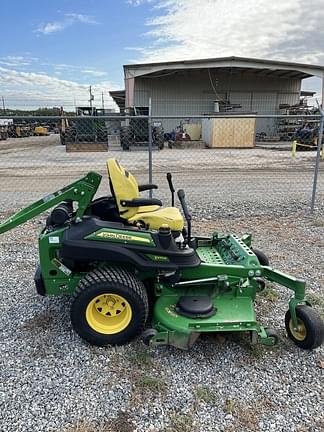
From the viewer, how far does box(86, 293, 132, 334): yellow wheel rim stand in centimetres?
281

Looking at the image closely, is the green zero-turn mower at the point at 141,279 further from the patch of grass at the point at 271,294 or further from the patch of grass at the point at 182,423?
the patch of grass at the point at 271,294

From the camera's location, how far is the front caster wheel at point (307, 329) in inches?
107

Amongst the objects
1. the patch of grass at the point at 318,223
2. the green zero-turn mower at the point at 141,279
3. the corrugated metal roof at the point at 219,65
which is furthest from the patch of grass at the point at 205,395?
the corrugated metal roof at the point at 219,65

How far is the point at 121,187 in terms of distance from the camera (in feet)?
9.81

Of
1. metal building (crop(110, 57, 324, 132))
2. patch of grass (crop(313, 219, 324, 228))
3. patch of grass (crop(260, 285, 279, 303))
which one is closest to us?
patch of grass (crop(260, 285, 279, 303))

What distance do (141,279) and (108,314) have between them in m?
0.37

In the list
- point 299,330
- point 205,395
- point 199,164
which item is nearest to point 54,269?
point 205,395

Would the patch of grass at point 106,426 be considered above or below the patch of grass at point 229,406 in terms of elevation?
above

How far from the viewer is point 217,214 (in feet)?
21.7

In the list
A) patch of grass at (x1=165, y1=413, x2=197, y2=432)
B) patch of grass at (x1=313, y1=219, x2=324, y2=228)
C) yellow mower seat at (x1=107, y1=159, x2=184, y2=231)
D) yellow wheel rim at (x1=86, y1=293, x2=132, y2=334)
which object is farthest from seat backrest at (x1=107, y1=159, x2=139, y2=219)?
patch of grass at (x1=313, y1=219, x2=324, y2=228)

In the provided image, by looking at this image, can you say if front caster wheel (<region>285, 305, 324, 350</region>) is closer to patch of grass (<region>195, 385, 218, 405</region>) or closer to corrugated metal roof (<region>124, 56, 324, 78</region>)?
patch of grass (<region>195, 385, 218, 405</region>)

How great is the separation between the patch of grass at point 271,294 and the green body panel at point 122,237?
4.85 feet

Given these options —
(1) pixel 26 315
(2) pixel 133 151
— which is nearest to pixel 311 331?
(1) pixel 26 315

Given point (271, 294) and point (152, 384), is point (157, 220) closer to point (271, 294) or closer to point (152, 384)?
point (152, 384)
